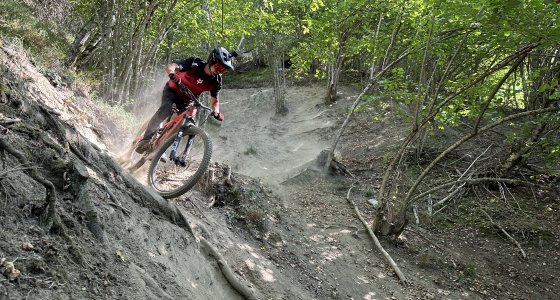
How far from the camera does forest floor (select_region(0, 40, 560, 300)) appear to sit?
8.91 ft

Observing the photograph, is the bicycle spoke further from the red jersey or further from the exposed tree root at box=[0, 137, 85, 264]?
the exposed tree root at box=[0, 137, 85, 264]

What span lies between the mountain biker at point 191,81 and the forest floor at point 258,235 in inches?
38.1

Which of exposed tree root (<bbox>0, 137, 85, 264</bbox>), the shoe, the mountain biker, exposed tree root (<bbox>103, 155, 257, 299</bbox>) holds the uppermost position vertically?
the mountain biker

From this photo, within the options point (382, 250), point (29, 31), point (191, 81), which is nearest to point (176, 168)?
point (191, 81)

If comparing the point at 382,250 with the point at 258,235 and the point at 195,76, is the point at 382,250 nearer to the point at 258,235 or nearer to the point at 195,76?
the point at 258,235

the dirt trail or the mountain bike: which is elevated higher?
the mountain bike

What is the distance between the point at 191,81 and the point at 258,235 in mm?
2821

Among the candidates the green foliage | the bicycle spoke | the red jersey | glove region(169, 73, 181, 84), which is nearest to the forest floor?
the bicycle spoke

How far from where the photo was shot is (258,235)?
6.73m

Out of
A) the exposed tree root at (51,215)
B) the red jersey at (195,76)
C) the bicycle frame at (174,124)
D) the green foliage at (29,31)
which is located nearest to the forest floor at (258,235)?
the exposed tree root at (51,215)

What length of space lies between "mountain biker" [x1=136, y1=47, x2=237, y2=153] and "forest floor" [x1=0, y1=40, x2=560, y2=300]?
97 centimetres

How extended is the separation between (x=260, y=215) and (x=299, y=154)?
8.99 meters

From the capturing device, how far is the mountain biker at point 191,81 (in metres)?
5.43

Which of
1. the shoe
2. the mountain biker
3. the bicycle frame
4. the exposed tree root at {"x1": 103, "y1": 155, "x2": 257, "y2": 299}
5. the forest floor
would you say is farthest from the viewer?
the shoe
